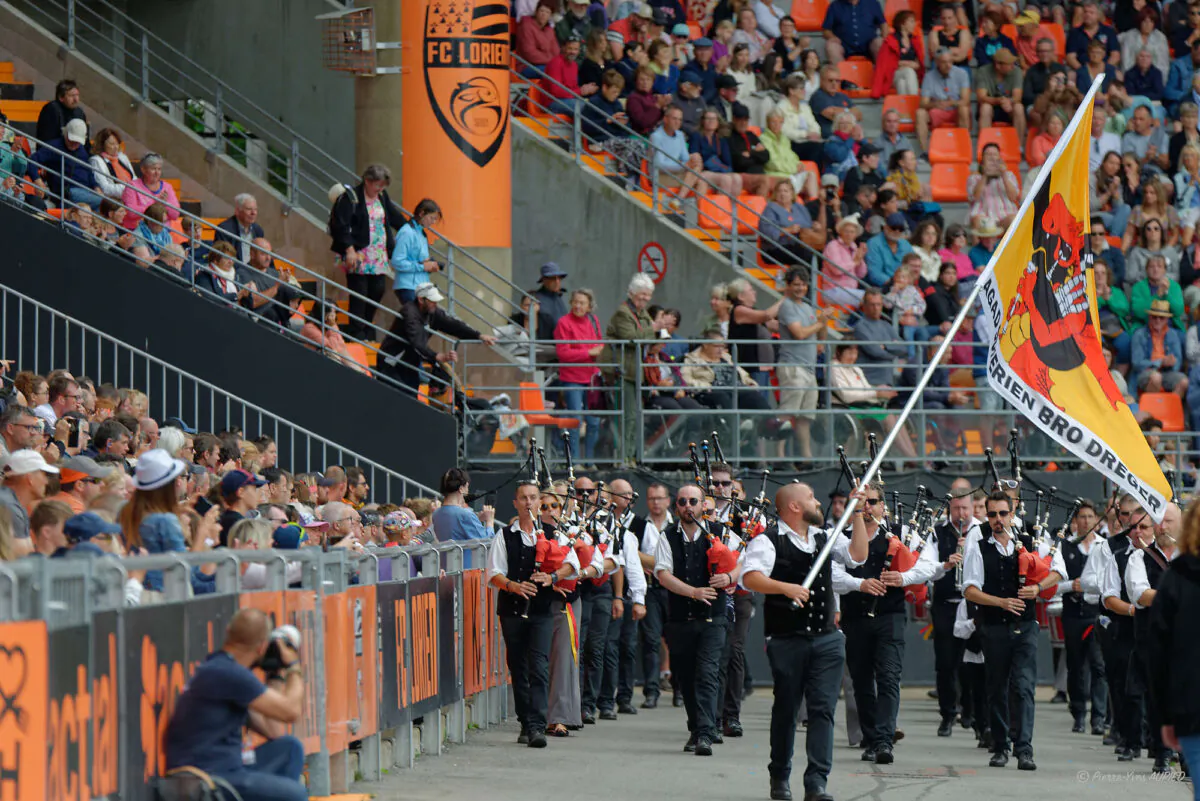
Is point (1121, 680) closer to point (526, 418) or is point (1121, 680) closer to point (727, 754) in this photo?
point (727, 754)

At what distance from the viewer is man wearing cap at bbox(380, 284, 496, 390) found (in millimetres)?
20672

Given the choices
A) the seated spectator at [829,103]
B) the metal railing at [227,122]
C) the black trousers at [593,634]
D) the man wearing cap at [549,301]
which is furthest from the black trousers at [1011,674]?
the seated spectator at [829,103]

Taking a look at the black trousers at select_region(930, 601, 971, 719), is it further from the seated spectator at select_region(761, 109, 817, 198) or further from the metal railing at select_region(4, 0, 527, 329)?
the seated spectator at select_region(761, 109, 817, 198)

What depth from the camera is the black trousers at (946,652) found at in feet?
55.0

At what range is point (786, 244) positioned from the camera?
81.4 ft

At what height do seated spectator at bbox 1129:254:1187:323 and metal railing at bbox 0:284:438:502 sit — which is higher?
seated spectator at bbox 1129:254:1187:323

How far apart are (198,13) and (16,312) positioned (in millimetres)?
9178

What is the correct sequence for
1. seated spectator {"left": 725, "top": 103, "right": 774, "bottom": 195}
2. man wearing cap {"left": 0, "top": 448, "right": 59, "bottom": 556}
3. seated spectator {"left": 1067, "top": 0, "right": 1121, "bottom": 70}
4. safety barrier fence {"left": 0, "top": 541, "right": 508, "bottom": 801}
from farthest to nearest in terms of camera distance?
seated spectator {"left": 1067, "top": 0, "right": 1121, "bottom": 70}
seated spectator {"left": 725, "top": 103, "right": 774, "bottom": 195}
man wearing cap {"left": 0, "top": 448, "right": 59, "bottom": 556}
safety barrier fence {"left": 0, "top": 541, "right": 508, "bottom": 801}

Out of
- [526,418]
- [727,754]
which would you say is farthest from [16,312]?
[727,754]

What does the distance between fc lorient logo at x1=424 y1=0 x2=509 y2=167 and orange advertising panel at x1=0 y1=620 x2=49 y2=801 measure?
51.4 ft

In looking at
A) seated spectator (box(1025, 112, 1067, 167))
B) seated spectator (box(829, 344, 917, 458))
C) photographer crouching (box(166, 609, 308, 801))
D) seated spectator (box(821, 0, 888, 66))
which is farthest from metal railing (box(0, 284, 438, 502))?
seated spectator (box(821, 0, 888, 66))

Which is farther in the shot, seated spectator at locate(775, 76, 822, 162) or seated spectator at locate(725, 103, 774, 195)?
seated spectator at locate(775, 76, 822, 162)

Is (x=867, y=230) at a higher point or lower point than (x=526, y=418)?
higher

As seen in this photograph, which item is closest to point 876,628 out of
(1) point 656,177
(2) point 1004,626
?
(2) point 1004,626
